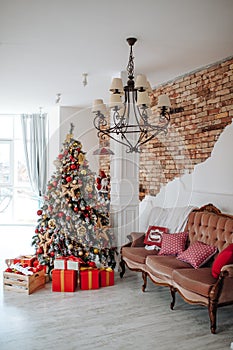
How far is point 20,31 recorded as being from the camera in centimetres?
367

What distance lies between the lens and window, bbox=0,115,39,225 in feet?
29.6

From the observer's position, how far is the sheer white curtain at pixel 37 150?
8.67m

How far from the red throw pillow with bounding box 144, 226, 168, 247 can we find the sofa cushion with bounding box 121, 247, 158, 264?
12 centimetres

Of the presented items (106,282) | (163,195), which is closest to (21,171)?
(163,195)

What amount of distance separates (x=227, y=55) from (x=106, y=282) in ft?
10.0

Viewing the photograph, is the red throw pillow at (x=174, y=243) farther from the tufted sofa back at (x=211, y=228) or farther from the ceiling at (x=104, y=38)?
the ceiling at (x=104, y=38)

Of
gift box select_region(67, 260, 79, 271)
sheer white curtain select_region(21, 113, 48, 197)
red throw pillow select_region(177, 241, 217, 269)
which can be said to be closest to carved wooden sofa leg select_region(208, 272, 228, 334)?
red throw pillow select_region(177, 241, 217, 269)

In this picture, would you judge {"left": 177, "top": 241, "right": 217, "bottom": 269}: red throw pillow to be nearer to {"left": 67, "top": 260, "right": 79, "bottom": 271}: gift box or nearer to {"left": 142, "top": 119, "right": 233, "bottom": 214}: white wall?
{"left": 142, "top": 119, "right": 233, "bottom": 214}: white wall

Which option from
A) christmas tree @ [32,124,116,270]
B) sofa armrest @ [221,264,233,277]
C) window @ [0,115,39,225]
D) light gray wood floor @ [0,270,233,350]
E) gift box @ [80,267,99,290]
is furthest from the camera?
window @ [0,115,39,225]

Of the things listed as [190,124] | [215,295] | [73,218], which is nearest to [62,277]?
[73,218]

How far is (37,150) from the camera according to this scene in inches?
342

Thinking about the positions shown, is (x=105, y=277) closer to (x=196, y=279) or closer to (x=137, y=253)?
(x=137, y=253)

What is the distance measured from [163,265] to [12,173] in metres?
6.00

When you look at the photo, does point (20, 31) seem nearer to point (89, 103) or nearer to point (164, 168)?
point (164, 168)
